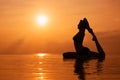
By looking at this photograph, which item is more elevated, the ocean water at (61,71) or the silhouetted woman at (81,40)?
the silhouetted woman at (81,40)

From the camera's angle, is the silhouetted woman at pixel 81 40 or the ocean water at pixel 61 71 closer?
the ocean water at pixel 61 71

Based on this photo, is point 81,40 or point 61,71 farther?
point 81,40

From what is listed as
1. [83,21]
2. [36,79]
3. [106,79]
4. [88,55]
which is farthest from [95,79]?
[83,21]

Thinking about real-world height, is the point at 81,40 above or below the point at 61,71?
above

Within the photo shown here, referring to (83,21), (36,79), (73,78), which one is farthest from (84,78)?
(83,21)

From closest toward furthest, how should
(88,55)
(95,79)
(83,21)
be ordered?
(95,79) < (88,55) < (83,21)

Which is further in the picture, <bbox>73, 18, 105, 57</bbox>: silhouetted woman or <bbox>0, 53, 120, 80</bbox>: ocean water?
<bbox>73, 18, 105, 57</bbox>: silhouetted woman

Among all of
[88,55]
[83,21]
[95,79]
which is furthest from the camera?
[83,21]

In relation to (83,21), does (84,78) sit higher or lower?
lower

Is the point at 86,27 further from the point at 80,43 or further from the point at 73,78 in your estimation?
the point at 73,78

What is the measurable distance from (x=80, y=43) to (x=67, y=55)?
16.8 feet

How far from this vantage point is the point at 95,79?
2783 centimetres

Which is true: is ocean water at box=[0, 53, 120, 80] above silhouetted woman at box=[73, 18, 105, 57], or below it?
below

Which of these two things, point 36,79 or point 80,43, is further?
point 80,43
